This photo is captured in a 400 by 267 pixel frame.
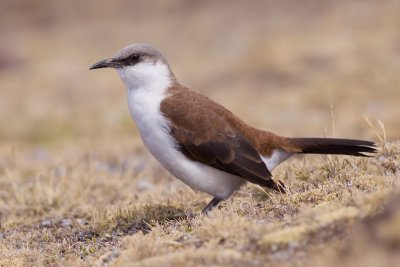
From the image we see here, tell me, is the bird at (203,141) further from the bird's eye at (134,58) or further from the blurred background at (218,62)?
the blurred background at (218,62)

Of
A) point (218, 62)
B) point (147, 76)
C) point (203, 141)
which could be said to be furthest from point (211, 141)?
point (218, 62)

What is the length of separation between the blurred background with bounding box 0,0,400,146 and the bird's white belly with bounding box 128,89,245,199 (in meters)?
1.62

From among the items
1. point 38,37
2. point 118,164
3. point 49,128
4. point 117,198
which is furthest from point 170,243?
point 38,37

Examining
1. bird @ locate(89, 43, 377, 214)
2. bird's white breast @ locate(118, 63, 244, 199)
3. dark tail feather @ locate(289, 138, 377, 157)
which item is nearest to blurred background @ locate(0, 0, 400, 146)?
dark tail feather @ locate(289, 138, 377, 157)

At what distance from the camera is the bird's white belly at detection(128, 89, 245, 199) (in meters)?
6.55

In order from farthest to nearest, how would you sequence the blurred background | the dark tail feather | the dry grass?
the blurred background → the dark tail feather → the dry grass

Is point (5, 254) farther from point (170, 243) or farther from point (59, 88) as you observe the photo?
point (59, 88)

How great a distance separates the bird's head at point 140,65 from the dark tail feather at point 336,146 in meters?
1.47

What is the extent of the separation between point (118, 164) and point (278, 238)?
6436 mm

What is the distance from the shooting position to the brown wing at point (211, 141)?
655cm

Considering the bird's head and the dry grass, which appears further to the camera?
the bird's head

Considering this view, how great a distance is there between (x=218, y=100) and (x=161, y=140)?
36.0 ft

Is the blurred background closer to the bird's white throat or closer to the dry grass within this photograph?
the dry grass

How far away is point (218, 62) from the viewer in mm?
22906
